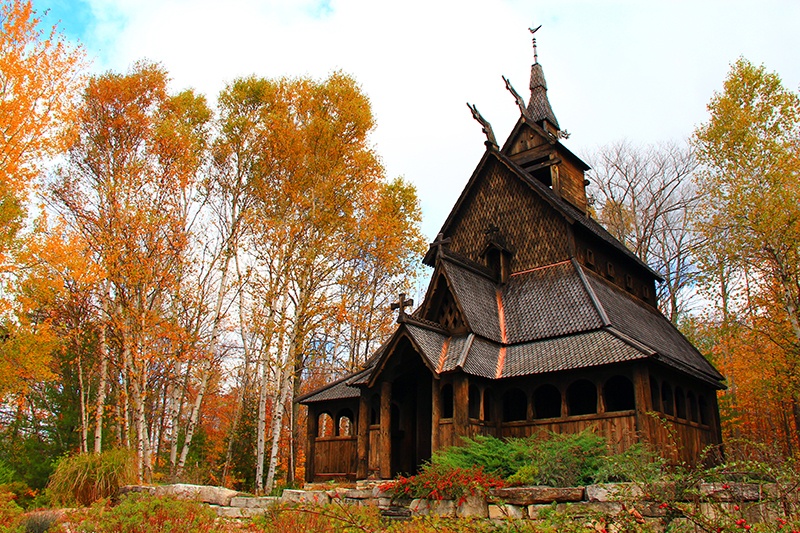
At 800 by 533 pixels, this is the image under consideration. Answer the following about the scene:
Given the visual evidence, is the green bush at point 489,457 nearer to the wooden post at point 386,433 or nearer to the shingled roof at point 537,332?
the shingled roof at point 537,332

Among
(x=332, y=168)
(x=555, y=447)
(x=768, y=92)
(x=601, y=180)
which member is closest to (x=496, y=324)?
(x=555, y=447)

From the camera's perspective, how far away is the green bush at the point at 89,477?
13.9 m

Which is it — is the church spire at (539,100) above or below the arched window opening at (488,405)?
above

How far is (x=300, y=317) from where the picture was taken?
21.2 meters

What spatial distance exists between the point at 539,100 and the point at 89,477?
62.2 ft

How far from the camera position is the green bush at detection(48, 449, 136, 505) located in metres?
13.9

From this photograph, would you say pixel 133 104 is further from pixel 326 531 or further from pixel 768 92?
pixel 768 92

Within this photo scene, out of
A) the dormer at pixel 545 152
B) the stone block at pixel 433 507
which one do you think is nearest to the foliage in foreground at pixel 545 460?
the stone block at pixel 433 507

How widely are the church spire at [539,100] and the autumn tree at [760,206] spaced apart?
203 inches

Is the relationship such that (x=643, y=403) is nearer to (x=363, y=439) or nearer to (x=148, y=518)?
(x=363, y=439)

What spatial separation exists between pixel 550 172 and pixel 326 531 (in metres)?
16.5

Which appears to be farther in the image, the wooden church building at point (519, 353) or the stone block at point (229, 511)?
the wooden church building at point (519, 353)

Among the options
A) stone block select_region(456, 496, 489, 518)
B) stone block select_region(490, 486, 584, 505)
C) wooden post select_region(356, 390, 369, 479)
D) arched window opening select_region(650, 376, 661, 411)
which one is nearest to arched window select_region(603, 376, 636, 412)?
arched window opening select_region(650, 376, 661, 411)

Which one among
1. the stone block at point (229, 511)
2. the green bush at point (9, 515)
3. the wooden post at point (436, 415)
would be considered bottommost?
the stone block at point (229, 511)
